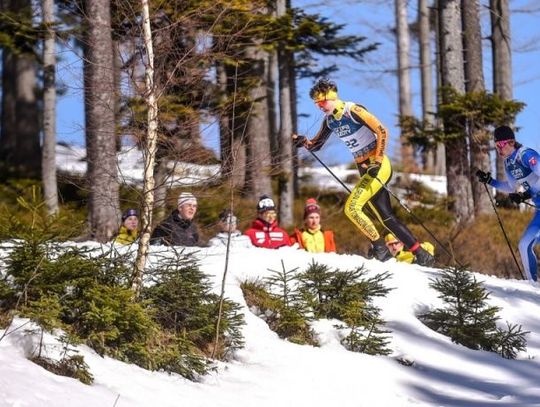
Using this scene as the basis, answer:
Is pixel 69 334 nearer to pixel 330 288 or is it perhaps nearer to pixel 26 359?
pixel 26 359

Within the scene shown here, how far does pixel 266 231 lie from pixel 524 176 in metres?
3.13

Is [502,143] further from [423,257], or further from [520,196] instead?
[423,257]

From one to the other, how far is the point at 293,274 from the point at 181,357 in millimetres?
2272

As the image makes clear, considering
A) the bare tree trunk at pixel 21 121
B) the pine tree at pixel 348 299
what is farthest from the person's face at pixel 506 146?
the bare tree trunk at pixel 21 121

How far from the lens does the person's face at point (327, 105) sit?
9.70 metres

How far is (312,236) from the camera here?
11.1 meters

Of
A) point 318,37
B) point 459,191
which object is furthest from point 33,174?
point 459,191

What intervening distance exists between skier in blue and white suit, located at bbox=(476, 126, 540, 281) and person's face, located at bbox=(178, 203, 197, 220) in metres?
4.00

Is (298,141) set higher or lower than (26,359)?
higher

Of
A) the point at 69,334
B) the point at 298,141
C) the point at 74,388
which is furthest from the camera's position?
the point at 298,141

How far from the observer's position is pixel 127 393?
17.3ft

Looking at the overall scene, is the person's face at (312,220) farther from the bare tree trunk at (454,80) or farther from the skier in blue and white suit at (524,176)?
the bare tree trunk at (454,80)

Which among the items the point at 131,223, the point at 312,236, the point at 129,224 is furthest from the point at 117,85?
the point at 312,236

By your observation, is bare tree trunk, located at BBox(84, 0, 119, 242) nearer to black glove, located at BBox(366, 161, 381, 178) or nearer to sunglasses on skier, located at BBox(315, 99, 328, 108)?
sunglasses on skier, located at BBox(315, 99, 328, 108)
